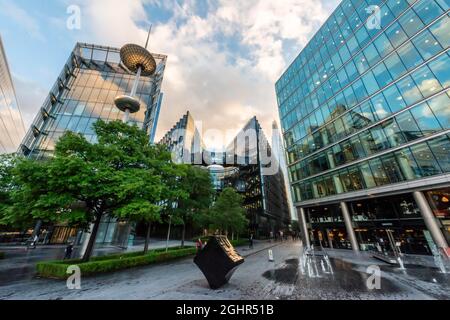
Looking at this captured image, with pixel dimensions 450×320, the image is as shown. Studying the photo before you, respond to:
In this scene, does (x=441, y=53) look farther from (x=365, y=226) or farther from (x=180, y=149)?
(x=180, y=149)

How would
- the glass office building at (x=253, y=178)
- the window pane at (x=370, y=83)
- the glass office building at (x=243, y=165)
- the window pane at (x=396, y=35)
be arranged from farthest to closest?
1. the glass office building at (x=243, y=165)
2. the glass office building at (x=253, y=178)
3. the window pane at (x=370, y=83)
4. the window pane at (x=396, y=35)

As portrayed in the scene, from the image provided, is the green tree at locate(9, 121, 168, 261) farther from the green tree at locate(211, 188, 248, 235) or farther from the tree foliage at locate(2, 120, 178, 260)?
the green tree at locate(211, 188, 248, 235)

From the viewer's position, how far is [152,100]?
3691 centimetres

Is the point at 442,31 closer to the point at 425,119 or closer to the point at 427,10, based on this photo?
the point at 427,10

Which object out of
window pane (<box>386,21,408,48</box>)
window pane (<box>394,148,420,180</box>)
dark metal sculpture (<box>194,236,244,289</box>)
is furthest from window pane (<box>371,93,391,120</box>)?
dark metal sculpture (<box>194,236,244,289</box>)

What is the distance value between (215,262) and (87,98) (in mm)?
40504

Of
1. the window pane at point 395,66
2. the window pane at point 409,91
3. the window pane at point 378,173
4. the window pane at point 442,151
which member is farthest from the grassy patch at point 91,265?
the window pane at point 395,66

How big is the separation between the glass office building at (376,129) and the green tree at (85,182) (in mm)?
25805

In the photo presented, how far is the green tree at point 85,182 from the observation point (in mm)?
9172

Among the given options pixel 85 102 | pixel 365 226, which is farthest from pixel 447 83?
pixel 85 102

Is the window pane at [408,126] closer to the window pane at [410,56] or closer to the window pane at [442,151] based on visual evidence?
the window pane at [442,151]

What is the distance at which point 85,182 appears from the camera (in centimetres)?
906

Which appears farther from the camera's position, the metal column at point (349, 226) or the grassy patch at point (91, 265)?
the metal column at point (349, 226)

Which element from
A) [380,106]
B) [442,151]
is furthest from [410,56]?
[442,151]
